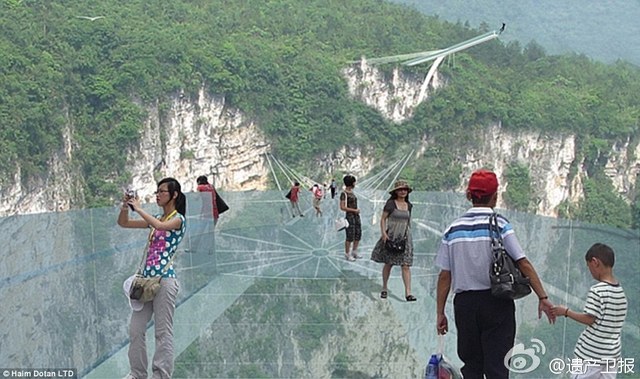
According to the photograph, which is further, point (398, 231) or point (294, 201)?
point (294, 201)

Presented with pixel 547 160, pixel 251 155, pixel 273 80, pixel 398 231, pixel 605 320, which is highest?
pixel 273 80

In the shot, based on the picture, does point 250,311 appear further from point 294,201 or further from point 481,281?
point 294,201

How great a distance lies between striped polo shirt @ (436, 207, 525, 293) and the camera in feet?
7.03

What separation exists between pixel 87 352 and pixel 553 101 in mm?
41038

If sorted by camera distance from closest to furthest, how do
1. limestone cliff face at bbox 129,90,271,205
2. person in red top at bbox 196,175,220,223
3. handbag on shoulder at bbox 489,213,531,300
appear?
handbag on shoulder at bbox 489,213,531,300
person in red top at bbox 196,175,220,223
limestone cliff face at bbox 129,90,271,205

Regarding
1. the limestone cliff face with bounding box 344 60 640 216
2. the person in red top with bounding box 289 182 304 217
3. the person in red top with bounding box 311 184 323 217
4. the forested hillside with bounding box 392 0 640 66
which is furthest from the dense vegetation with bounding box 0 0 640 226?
the person in red top with bounding box 289 182 304 217

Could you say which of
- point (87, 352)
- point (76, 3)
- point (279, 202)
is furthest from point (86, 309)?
point (76, 3)

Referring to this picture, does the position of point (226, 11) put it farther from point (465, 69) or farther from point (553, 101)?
point (553, 101)

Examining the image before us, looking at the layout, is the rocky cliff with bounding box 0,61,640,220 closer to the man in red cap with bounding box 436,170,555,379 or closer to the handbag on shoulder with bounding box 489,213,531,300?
the man in red cap with bounding box 436,170,555,379

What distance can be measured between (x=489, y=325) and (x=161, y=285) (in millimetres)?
946

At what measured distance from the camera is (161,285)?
8.30ft

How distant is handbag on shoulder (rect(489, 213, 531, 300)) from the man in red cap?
0.05ft

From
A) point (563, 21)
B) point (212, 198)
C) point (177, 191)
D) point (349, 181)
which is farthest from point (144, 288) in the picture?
point (563, 21)

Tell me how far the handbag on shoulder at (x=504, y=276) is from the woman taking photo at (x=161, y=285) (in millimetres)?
923
